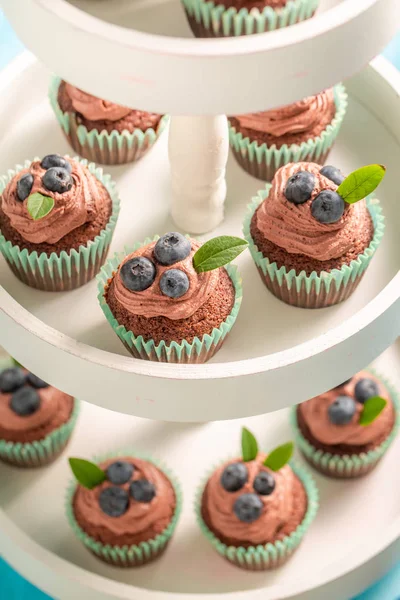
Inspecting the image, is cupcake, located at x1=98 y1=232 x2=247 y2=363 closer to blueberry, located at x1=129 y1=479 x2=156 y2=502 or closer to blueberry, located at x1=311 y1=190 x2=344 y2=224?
blueberry, located at x1=311 y1=190 x2=344 y2=224

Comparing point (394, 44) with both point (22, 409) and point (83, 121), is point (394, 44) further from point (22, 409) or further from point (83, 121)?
point (22, 409)

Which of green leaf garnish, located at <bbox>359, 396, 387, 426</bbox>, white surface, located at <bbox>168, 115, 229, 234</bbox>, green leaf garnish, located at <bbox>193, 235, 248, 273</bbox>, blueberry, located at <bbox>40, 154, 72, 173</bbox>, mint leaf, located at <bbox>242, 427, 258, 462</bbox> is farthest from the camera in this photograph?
green leaf garnish, located at <bbox>359, 396, 387, 426</bbox>

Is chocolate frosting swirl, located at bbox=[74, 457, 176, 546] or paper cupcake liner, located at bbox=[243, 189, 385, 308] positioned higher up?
paper cupcake liner, located at bbox=[243, 189, 385, 308]

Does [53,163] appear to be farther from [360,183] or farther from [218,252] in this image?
[360,183]

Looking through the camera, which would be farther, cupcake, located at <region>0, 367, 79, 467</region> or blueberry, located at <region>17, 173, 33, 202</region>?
cupcake, located at <region>0, 367, 79, 467</region>

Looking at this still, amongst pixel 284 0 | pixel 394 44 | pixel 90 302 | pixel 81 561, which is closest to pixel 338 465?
pixel 81 561

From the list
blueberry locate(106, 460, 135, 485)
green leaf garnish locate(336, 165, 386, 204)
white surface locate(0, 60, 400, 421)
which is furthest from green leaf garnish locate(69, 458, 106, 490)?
green leaf garnish locate(336, 165, 386, 204)

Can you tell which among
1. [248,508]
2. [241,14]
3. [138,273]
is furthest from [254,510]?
[241,14]
